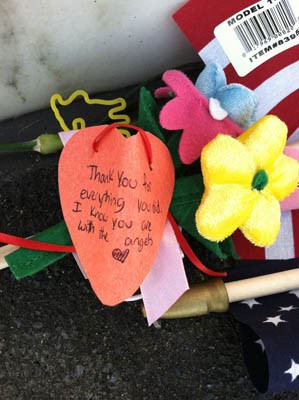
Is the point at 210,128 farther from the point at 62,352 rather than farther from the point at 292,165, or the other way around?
the point at 62,352

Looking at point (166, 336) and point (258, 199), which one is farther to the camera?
point (166, 336)

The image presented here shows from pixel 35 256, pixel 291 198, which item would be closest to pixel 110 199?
pixel 35 256

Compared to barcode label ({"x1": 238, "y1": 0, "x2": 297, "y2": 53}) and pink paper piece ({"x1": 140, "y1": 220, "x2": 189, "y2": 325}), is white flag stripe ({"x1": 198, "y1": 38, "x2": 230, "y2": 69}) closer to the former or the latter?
barcode label ({"x1": 238, "y1": 0, "x2": 297, "y2": 53})

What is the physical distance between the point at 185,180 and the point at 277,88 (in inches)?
7.9

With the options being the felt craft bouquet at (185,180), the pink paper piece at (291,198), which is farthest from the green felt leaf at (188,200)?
the pink paper piece at (291,198)

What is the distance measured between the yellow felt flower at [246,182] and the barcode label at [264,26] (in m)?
0.16

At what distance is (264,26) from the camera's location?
2.01 ft

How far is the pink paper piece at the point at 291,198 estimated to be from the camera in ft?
1.93

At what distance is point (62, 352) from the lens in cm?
72

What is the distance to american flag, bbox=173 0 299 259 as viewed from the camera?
2.03ft

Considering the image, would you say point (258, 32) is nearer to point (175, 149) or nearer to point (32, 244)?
point (175, 149)

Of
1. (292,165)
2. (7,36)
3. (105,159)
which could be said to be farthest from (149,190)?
(7,36)

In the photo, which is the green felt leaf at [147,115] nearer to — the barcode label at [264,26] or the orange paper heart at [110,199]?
the orange paper heart at [110,199]

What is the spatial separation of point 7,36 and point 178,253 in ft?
1.14
